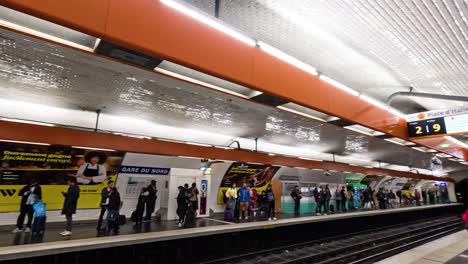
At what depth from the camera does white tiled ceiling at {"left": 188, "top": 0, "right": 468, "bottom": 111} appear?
3775 mm

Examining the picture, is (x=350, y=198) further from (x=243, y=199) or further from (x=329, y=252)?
(x=329, y=252)

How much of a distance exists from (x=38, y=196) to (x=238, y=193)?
26.8ft

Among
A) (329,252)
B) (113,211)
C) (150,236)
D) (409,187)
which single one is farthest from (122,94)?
(409,187)

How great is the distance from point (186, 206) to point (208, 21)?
9074 millimetres

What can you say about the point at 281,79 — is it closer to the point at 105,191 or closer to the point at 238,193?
the point at 105,191

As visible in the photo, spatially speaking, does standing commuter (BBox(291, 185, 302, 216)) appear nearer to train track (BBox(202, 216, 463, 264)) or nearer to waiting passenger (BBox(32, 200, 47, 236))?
train track (BBox(202, 216, 463, 264))

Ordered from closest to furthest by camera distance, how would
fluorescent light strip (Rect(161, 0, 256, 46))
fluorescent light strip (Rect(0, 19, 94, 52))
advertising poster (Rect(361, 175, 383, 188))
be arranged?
1. fluorescent light strip (Rect(0, 19, 94, 52))
2. fluorescent light strip (Rect(161, 0, 256, 46))
3. advertising poster (Rect(361, 175, 383, 188))

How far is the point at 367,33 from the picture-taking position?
172 inches

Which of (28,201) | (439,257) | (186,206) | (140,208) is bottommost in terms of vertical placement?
(439,257)

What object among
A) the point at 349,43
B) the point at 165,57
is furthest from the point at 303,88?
the point at 165,57

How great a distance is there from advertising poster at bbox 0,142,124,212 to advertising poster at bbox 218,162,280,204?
606 cm

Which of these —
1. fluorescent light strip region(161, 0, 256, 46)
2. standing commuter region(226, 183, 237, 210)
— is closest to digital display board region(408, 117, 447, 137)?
fluorescent light strip region(161, 0, 256, 46)

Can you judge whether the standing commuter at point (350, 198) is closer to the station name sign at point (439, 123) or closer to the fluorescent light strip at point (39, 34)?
the station name sign at point (439, 123)

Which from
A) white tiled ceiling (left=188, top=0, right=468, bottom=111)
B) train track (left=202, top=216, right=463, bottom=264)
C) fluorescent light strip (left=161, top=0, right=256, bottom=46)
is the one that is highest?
white tiled ceiling (left=188, top=0, right=468, bottom=111)
